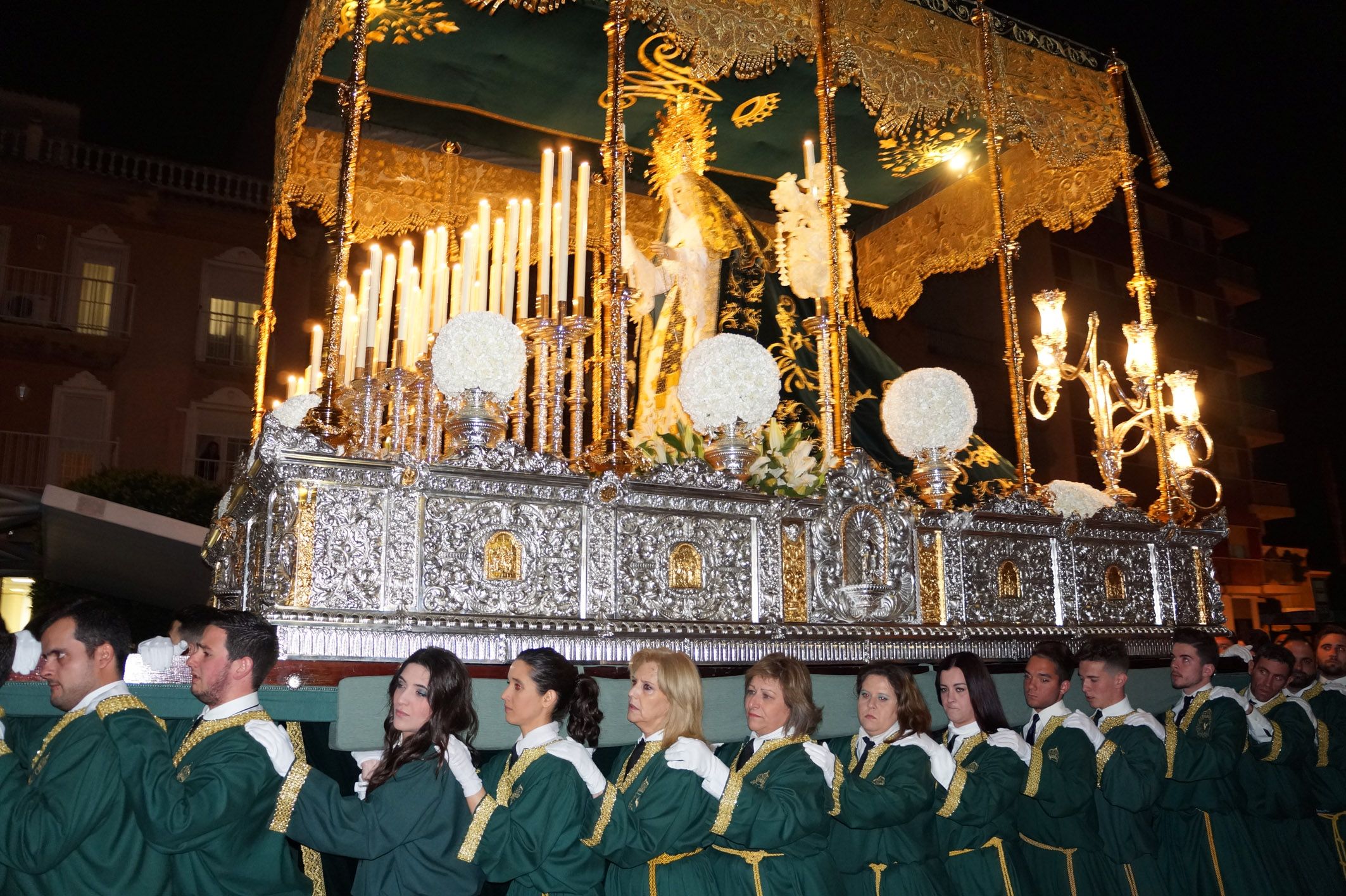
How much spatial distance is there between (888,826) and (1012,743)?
0.64 metres

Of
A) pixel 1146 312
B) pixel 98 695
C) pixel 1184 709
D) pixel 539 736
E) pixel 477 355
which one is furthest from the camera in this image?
pixel 1146 312

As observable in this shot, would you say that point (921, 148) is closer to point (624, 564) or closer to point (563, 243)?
point (563, 243)

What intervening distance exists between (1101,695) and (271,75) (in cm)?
1353

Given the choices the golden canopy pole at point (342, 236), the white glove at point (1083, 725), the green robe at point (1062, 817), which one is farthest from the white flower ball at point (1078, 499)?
the golden canopy pole at point (342, 236)

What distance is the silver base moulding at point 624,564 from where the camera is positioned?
3.73 m

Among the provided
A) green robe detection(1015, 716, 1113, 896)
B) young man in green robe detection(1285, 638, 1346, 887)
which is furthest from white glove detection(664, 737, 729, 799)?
young man in green robe detection(1285, 638, 1346, 887)

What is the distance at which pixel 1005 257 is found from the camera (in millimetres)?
6395

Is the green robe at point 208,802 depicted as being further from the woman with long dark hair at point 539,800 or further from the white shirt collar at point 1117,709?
the white shirt collar at point 1117,709

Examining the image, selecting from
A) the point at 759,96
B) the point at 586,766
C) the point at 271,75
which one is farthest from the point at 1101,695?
the point at 271,75

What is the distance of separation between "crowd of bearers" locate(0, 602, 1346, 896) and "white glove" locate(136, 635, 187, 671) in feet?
0.76

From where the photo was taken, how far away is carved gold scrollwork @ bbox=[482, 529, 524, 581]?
13.2 ft

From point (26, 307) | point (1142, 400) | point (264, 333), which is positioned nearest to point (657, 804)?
point (264, 333)

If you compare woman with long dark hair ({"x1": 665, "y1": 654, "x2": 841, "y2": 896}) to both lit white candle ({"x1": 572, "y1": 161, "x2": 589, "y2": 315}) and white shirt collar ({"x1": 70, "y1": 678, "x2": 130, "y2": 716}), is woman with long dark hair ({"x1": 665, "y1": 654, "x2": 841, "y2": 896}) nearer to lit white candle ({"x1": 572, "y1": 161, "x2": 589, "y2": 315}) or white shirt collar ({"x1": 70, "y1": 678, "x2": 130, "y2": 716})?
white shirt collar ({"x1": 70, "y1": 678, "x2": 130, "y2": 716})

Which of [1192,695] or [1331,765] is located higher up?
[1192,695]
